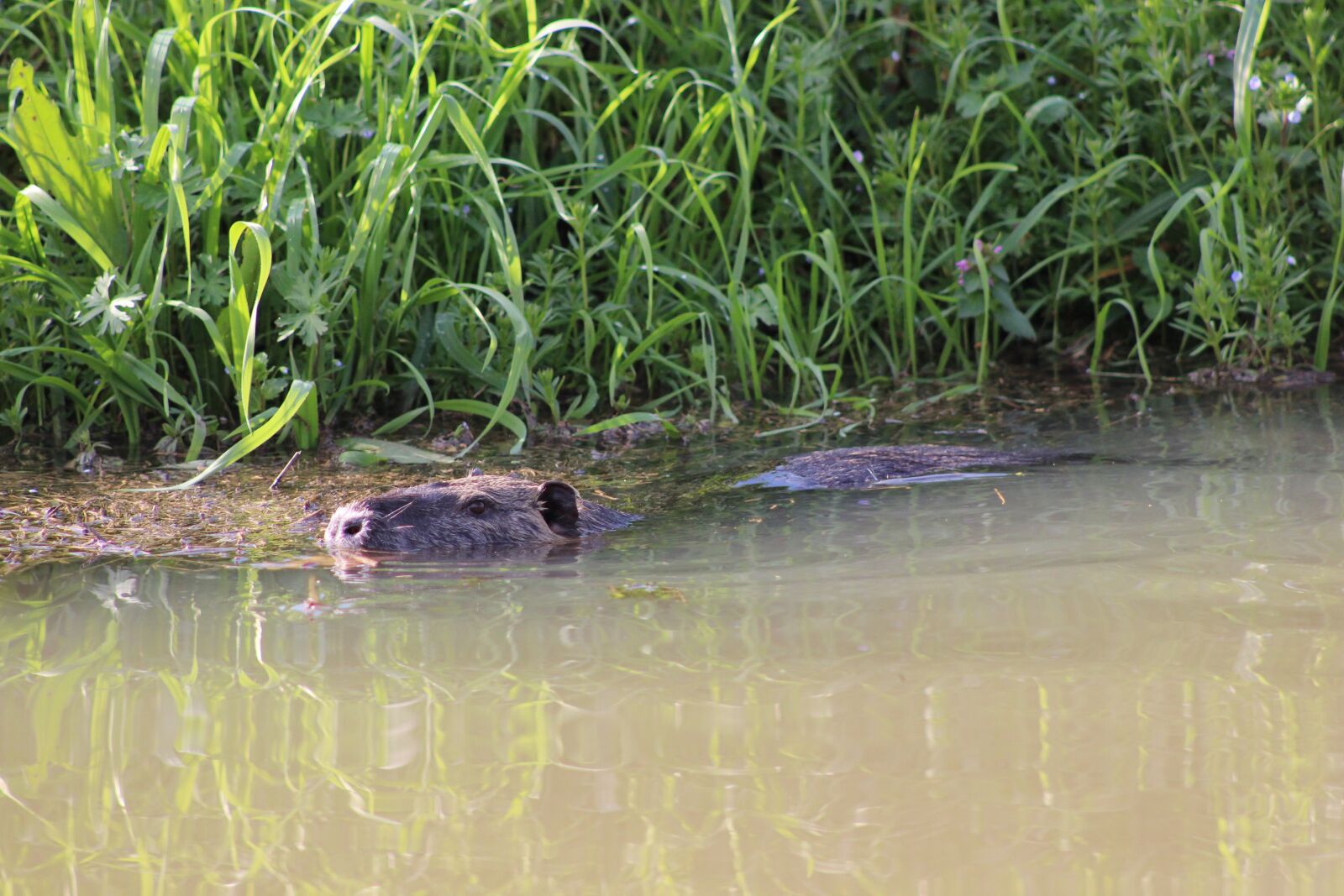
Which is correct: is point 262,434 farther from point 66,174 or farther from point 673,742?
point 673,742

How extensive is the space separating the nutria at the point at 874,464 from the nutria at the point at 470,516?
608mm

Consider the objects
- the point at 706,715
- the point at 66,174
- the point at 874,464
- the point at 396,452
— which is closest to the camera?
the point at 706,715

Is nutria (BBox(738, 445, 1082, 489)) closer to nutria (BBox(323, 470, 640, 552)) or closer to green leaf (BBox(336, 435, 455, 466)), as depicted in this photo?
nutria (BBox(323, 470, 640, 552))

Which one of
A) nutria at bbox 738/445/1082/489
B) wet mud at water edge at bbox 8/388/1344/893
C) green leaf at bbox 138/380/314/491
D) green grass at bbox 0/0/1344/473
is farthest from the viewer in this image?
green grass at bbox 0/0/1344/473

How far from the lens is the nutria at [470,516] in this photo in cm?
383

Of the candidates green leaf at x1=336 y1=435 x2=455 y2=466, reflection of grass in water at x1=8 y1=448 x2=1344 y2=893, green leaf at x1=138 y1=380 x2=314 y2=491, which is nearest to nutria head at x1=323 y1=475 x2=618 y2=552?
green leaf at x1=138 y1=380 x2=314 y2=491

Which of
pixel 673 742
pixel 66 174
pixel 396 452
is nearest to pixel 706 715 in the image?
pixel 673 742

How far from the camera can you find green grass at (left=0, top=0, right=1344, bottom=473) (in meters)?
4.71

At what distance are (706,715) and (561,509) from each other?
6.26 feet

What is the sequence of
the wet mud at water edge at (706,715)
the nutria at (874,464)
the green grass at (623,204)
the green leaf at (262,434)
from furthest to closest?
the green grass at (623,204), the nutria at (874,464), the green leaf at (262,434), the wet mud at water edge at (706,715)

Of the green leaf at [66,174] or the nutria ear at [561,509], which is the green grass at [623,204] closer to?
the green leaf at [66,174]

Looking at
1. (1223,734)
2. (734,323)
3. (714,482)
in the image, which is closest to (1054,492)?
(714,482)

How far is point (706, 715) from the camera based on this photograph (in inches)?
89.0

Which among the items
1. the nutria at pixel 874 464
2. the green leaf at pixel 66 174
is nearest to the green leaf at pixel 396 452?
the green leaf at pixel 66 174
